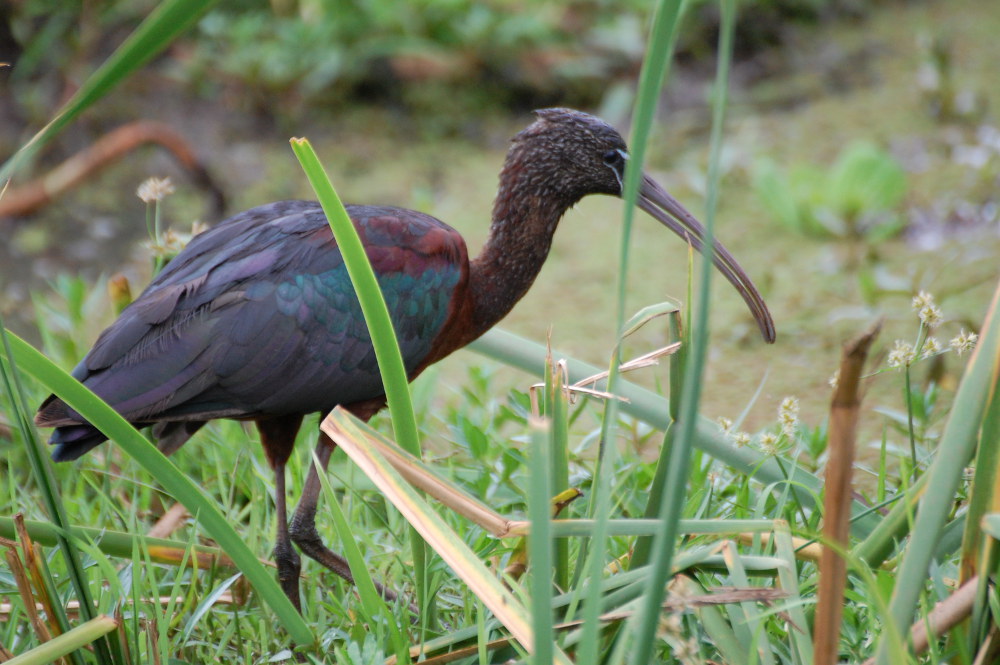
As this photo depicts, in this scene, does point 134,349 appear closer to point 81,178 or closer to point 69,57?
point 81,178

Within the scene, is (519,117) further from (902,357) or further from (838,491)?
(838,491)

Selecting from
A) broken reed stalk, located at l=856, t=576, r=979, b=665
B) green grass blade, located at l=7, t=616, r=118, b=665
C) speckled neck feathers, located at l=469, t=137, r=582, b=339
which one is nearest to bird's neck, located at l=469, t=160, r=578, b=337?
speckled neck feathers, located at l=469, t=137, r=582, b=339

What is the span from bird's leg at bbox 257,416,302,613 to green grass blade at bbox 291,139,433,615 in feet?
2.44

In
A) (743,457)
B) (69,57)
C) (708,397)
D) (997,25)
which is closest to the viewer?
(743,457)

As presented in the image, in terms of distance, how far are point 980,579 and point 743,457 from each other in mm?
623

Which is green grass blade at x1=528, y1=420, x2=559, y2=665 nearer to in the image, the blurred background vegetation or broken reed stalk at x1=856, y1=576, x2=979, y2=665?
broken reed stalk at x1=856, y1=576, x2=979, y2=665

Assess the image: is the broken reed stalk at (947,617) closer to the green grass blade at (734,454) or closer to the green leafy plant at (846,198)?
the green grass blade at (734,454)

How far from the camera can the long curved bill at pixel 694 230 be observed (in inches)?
88.0

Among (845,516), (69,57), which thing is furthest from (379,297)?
(69,57)

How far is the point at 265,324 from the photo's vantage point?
88.8 inches

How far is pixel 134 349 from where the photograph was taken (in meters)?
2.22

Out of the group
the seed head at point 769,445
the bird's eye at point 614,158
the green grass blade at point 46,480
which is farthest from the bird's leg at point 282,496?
the seed head at point 769,445

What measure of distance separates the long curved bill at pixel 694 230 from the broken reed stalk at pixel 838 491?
0.93 metres

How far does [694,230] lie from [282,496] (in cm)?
106
